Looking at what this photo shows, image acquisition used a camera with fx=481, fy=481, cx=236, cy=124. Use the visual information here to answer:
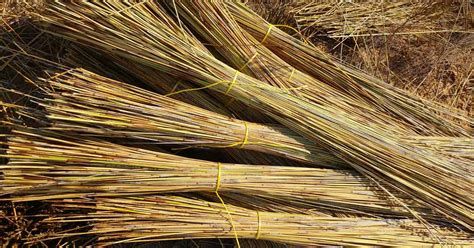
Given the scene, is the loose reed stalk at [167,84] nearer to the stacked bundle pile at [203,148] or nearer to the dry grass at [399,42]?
the stacked bundle pile at [203,148]

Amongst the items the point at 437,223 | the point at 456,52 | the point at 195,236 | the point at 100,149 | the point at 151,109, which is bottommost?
the point at 195,236

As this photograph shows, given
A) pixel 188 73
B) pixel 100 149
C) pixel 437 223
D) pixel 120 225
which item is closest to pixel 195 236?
pixel 120 225

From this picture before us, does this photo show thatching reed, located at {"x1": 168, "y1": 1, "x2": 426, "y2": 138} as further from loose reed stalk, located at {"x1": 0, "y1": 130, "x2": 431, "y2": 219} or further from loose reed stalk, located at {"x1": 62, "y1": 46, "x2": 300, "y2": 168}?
loose reed stalk, located at {"x1": 0, "y1": 130, "x2": 431, "y2": 219}

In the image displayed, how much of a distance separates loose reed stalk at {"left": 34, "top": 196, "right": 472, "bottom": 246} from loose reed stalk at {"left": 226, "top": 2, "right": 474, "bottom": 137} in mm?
466

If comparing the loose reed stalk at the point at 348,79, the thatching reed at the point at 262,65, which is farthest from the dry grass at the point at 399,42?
the thatching reed at the point at 262,65

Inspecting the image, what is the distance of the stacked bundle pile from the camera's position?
1.61 m

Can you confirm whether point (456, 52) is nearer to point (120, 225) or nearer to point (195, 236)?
point (195, 236)

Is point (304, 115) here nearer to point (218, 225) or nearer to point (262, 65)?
point (262, 65)

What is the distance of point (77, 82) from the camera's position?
1.61 metres

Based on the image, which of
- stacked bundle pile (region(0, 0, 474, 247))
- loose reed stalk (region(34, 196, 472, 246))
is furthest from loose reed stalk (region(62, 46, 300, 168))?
loose reed stalk (region(34, 196, 472, 246))

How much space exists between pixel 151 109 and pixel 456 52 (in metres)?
1.67

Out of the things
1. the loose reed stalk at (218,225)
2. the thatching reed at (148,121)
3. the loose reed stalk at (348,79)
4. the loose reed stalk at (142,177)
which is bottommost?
the loose reed stalk at (218,225)

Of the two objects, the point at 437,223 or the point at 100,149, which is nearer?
the point at 100,149

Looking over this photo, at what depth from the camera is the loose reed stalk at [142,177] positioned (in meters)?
1.58
